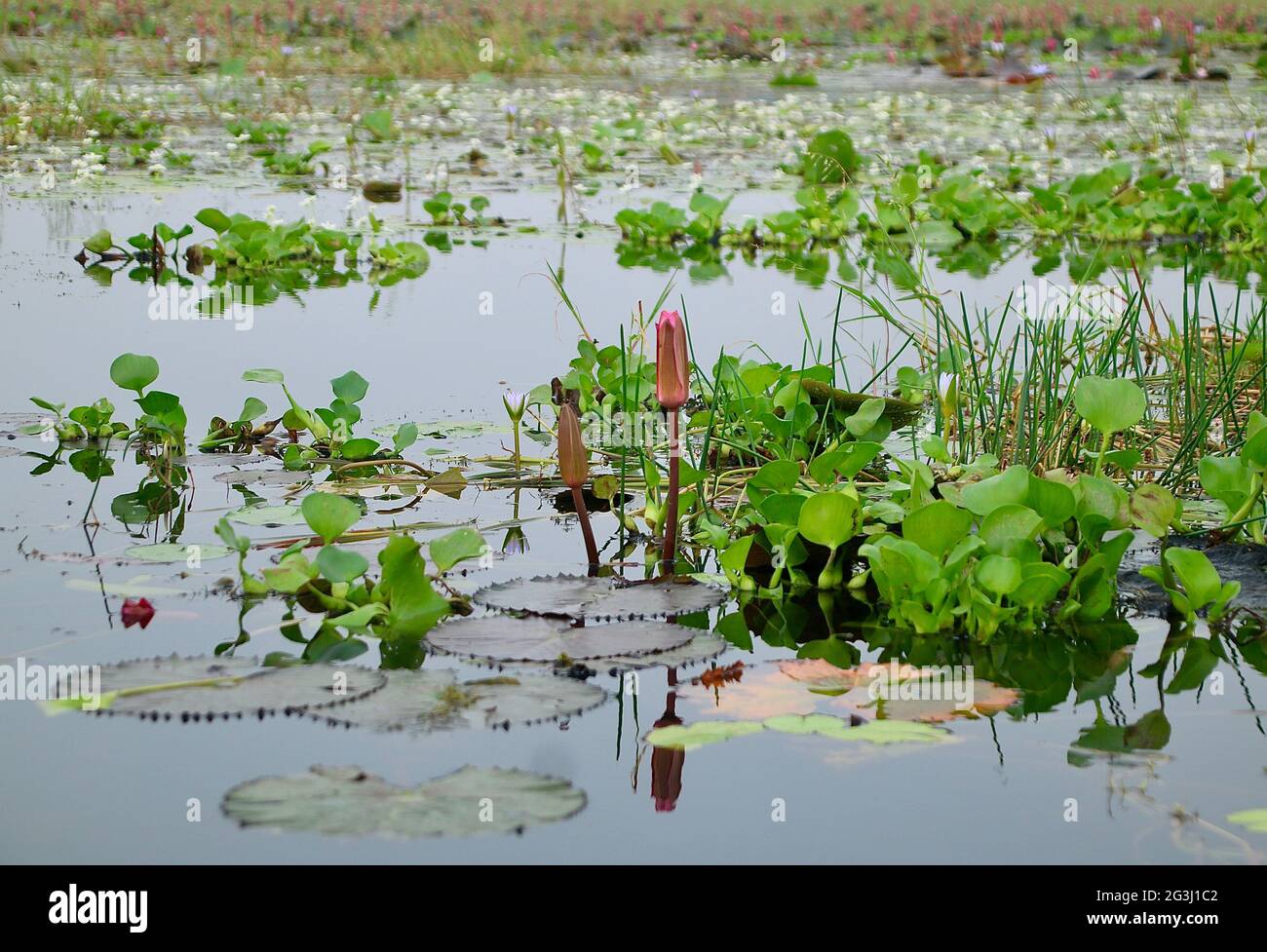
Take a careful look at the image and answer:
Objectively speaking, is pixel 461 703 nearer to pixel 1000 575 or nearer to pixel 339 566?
pixel 339 566

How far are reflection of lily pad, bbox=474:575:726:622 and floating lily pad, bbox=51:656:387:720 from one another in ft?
1.08

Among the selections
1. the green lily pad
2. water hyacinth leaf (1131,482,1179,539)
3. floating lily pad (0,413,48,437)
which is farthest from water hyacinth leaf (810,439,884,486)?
floating lily pad (0,413,48,437)

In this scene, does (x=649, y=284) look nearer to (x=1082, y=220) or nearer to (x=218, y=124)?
(x=1082, y=220)

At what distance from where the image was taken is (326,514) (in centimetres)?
230

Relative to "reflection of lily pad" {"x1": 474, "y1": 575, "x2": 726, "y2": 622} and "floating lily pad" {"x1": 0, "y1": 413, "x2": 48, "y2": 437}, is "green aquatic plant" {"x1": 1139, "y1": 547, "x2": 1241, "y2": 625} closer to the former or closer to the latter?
"reflection of lily pad" {"x1": 474, "y1": 575, "x2": 726, "y2": 622}

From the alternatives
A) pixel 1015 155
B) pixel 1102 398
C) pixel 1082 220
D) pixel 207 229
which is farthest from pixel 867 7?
pixel 1102 398

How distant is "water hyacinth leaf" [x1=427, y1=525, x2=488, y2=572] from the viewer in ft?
7.41

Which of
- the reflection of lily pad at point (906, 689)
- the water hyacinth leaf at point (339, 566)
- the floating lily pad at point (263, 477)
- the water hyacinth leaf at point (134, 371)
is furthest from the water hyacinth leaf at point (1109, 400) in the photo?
the water hyacinth leaf at point (134, 371)

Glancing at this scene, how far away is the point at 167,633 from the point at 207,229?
4059mm

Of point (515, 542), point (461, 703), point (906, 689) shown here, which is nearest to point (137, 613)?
point (461, 703)

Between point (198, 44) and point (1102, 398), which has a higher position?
point (198, 44)

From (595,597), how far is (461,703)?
16.4 inches
